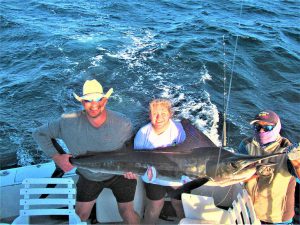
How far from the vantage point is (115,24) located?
13.0 meters

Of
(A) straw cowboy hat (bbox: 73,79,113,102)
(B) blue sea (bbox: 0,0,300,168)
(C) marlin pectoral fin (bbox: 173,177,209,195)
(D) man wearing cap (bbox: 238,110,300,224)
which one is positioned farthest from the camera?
(B) blue sea (bbox: 0,0,300,168)

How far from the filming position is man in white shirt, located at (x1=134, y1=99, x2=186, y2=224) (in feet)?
10.9

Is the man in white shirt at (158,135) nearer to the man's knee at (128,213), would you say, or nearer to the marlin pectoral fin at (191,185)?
the marlin pectoral fin at (191,185)

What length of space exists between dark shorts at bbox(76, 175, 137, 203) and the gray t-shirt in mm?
305

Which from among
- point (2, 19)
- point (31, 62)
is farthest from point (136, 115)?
point (2, 19)

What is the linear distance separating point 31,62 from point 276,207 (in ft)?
27.5

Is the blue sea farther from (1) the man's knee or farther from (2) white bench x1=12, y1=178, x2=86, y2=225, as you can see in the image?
(2) white bench x1=12, y1=178, x2=86, y2=225

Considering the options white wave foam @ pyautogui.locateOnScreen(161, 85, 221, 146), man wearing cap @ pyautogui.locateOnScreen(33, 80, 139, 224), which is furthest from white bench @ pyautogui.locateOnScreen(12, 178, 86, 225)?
white wave foam @ pyautogui.locateOnScreen(161, 85, 221, 146)

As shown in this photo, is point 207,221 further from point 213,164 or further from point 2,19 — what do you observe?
point 2,19

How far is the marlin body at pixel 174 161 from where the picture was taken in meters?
3.24

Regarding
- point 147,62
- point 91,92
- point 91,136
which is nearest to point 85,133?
point 91,136

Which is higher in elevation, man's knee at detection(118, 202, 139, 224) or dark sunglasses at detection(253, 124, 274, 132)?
dark sunglasses at detection(253, 124, 274, 132)

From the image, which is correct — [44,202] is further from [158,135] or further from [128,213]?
[158,135]

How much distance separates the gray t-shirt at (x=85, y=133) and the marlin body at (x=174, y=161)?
0.08m
